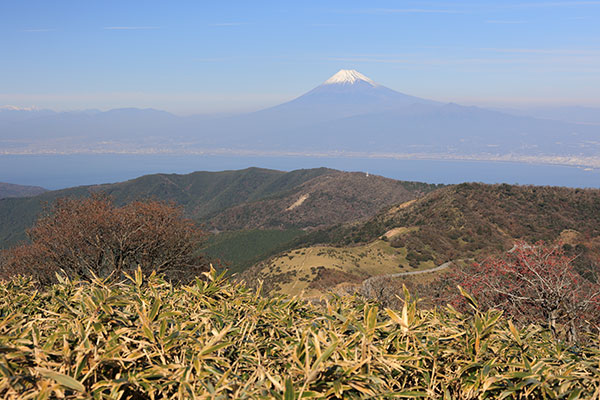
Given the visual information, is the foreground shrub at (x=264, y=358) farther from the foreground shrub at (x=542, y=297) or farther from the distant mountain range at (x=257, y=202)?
the distant mountain range at (x=257, y=202)

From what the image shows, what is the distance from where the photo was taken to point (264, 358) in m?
2.50

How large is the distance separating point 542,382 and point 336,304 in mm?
1683

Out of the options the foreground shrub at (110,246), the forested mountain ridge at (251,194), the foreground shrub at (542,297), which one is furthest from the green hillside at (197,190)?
the foreground shrub at (542,297)

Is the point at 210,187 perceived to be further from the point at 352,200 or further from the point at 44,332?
the point at 44,332

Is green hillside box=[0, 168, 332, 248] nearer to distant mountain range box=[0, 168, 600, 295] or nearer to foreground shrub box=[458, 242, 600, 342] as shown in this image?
distant mountain range box=[0, 168, 600, 295]

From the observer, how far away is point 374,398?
2070 mm

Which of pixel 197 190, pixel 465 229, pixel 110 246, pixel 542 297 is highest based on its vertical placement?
pixel 542 297

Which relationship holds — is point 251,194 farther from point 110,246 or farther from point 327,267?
point 110,246

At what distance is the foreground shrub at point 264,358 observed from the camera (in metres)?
2.01

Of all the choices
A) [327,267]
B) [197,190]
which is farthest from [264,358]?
[197,190]

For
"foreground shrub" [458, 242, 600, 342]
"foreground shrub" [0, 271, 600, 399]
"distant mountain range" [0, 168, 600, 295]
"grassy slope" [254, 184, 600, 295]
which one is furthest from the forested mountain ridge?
"foreground shrub" [0, 271, 600, 399]

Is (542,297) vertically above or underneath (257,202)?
A: above

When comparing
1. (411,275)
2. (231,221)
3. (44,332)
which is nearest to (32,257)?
(44,332)

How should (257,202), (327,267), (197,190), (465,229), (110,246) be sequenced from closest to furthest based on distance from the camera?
(110,246) < (327,267) < (465,229) < (257,202) < (197,190)
